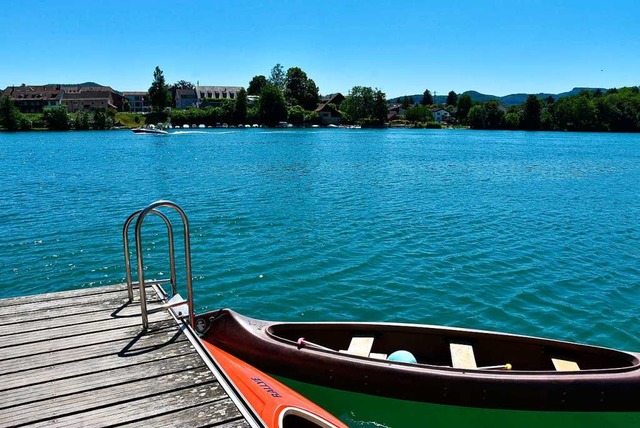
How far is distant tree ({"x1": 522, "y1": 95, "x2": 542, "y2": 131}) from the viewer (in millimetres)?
165500

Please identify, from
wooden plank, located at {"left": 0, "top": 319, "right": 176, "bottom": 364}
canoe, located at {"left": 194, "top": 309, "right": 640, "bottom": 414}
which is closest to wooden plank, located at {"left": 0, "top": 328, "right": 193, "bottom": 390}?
wooden plank, located at {"left": 0, "top": 319, "right": 176, "bottom": 364}

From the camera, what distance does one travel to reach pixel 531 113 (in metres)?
167

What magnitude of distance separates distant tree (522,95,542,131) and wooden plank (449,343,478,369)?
17661 cm

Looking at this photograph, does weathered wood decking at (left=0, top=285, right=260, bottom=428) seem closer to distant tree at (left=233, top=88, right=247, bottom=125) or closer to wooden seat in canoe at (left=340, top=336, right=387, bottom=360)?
wooden seat in canoe at (left=340, top=336, right=387, bottom=360)

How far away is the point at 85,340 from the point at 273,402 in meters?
2.61

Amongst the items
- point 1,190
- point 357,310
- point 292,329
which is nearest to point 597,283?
point 357,310

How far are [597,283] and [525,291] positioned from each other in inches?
106

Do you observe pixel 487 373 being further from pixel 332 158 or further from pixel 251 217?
pixel 332 158

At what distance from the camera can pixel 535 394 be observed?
22.7 feet

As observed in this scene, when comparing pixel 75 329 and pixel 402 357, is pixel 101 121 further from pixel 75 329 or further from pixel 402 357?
pixel 402 357

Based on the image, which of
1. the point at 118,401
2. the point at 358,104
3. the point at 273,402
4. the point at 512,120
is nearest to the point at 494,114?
the point at 512,120

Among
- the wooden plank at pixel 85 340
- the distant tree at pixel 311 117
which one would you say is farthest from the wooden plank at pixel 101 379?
the distant tree at pixel 311 117

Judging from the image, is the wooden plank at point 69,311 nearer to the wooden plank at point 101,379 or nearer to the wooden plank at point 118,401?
the wooden plank at point 101,379

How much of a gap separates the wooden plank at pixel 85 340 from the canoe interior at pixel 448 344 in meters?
1.97
